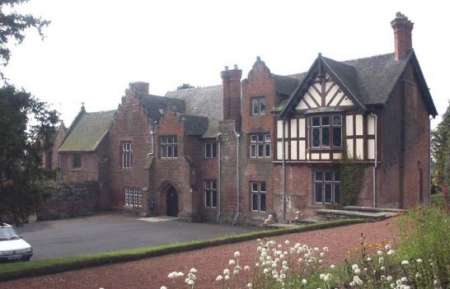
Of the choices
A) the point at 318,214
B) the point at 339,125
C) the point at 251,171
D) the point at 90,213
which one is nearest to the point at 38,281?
the point at 318,214

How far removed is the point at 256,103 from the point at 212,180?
21.8ft

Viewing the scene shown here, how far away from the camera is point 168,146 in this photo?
36.6 meters

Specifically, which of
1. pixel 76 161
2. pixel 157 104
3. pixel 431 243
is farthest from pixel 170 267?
pixel 76 161

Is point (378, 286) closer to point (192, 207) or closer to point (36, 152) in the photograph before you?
point (36, 152)

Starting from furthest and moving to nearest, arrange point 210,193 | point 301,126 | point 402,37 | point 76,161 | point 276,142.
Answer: point 76,161 → point 210,193 → point 276,142 → point 301,126 → point 402,37

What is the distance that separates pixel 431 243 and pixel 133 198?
32.6m

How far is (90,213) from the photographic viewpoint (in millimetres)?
39375

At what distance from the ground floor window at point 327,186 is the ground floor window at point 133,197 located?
1554 cm

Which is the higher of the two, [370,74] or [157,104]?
[370,74]

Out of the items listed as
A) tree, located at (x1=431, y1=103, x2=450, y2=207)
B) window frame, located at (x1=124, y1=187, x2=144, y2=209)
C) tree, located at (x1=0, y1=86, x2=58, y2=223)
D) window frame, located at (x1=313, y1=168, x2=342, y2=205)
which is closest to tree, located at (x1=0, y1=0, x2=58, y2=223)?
tree, located at (x1=0, y1=86, x2=58, y2=223)

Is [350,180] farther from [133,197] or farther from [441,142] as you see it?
[441,142]

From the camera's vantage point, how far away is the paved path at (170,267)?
11703 mm

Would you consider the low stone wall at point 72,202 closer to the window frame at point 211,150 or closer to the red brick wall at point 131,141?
the red brick wall at point 131,141

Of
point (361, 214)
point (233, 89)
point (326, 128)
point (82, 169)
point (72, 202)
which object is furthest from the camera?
point (82, 169)
